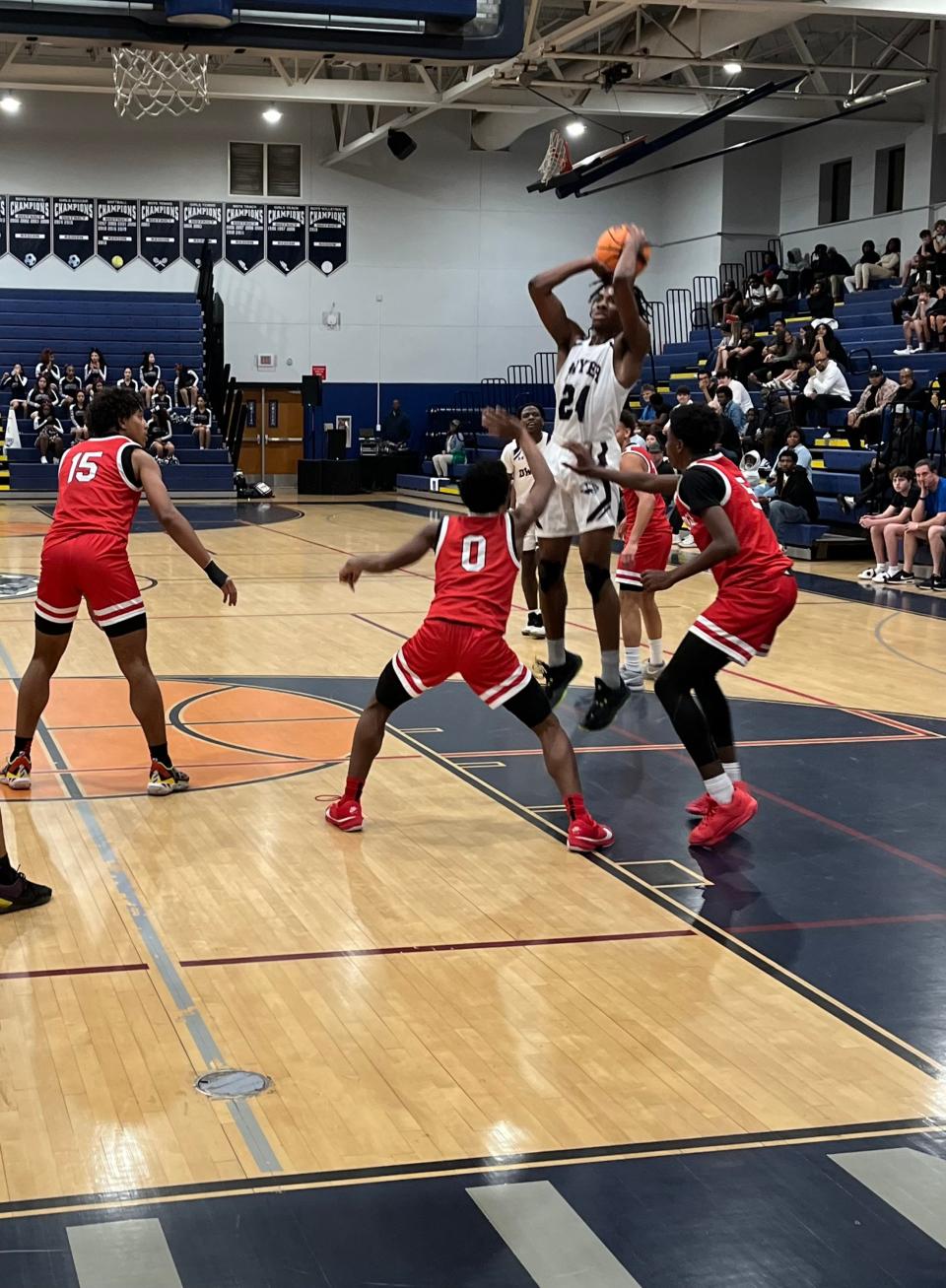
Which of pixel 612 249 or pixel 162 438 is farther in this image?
pixel 162 438

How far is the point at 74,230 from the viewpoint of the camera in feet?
98.5

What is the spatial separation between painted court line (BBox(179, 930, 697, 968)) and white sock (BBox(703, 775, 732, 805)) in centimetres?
101

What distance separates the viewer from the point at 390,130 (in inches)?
1099

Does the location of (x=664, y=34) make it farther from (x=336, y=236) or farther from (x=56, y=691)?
(x=56, y=691)

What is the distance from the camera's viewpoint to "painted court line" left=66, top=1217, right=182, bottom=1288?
302 centimetres

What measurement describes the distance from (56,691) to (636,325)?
4.27m

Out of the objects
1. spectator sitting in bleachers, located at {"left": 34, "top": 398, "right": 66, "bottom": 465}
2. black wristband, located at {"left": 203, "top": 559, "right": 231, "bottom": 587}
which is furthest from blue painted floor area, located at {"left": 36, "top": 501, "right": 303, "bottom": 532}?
black wristband, located at {"left": 203, "top": 559, "right": 231, "bottom": 587}

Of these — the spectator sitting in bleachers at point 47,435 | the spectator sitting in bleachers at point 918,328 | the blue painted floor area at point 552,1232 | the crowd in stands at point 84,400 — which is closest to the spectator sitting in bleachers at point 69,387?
the crowd in stands at point 84,400

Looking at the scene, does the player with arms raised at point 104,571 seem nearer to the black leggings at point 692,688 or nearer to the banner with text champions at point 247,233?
the black leggings at point 692,688

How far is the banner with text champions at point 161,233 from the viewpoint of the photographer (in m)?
30.3

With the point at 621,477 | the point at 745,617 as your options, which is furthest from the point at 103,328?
the point at 745,617

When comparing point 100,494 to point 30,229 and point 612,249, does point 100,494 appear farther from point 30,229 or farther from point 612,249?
point 30,229

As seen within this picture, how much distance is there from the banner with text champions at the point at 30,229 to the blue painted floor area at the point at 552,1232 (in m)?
29.0

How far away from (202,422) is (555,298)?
21.1 m
